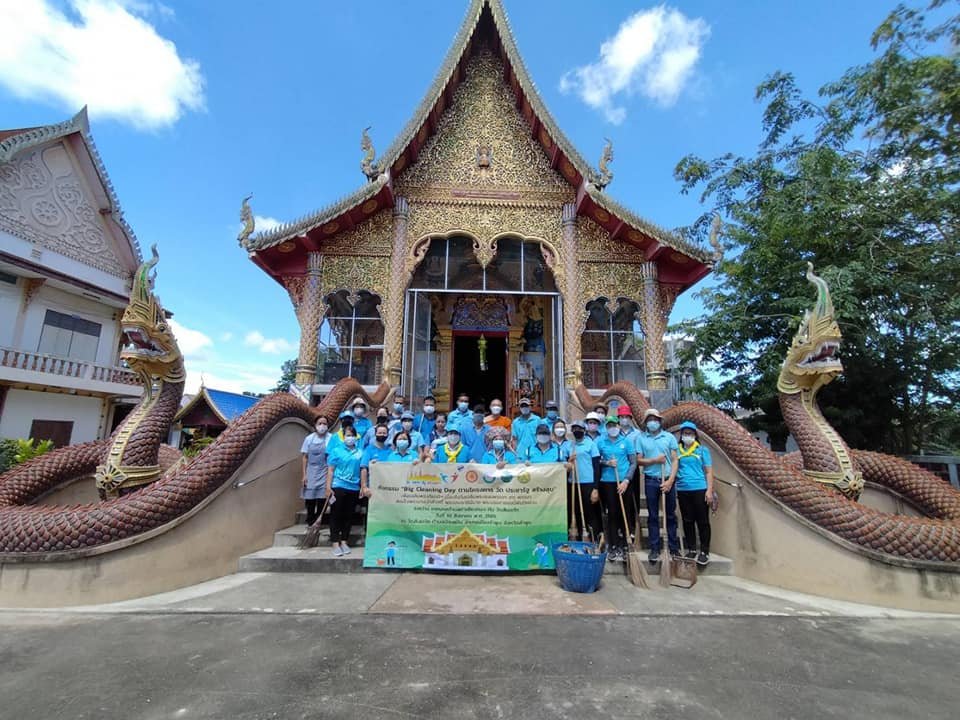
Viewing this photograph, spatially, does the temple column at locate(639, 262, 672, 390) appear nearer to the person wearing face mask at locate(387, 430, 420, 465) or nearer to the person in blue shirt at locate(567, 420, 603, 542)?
the person in blue shirt at locate(567, 420, 603, 542)

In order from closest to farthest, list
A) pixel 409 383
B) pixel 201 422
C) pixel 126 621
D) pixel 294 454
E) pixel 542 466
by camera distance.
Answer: pixel 126 621
pixel 542 466
pixel 294 454
pixel 409 383
pixel 201 422

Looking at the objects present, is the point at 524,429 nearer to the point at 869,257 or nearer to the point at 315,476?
the point at 315,476

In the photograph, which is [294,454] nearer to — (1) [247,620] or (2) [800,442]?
(1) [247,620]

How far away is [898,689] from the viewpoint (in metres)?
2.27

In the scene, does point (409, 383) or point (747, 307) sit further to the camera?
point (747, 307)

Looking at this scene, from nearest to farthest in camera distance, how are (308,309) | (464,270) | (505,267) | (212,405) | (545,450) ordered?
1. (545,450)
2. (308,309)
3. (505,267)
4. (464,270)
5. (212,405)

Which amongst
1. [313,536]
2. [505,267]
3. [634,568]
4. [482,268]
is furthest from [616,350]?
[313,536]

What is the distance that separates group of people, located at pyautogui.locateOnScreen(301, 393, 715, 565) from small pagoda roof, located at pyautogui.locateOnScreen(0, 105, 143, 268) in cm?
1367

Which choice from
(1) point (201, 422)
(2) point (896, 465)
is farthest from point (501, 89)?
(1) point (201, 422)

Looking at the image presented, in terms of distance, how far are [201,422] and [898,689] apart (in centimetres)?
1781

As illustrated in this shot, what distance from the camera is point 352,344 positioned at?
28.4ft

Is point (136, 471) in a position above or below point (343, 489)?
above

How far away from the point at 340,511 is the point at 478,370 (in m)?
7.95

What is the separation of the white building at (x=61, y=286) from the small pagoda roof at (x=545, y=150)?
872 cm
